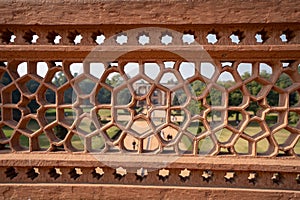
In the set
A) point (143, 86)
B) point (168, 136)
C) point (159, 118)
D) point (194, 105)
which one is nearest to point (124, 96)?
point (143, 86)

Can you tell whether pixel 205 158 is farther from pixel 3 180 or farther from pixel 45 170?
pixel 3 180

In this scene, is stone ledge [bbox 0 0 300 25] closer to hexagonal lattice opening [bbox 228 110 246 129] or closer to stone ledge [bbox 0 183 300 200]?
hexagonal lattice opening [bbox 228 110 246 129]

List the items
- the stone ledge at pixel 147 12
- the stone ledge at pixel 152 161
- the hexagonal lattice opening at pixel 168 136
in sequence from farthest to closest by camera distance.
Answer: the hexagonal lattice opening at pixel 168 136 → the stone ledge at pixel 152 161 → the stone ledge at pixel 147 12

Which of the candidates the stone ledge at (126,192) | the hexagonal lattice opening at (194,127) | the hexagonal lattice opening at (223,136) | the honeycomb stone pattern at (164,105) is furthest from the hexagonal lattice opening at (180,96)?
the stone ledge at (126,192)

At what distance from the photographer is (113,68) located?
55.0 inches

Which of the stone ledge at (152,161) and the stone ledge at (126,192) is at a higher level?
the stone ledge at (152,161)

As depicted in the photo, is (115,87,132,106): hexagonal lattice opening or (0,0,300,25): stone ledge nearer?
(0,0,300,25): stone ledge

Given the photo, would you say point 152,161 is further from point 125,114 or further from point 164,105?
point 125,114

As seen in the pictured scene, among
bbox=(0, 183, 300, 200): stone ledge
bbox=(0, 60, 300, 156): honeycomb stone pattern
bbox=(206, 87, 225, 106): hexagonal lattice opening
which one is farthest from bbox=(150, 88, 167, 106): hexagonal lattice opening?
bbox=(0, 183, 300, 200): stone ledge

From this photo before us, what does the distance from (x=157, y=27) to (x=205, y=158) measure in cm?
88

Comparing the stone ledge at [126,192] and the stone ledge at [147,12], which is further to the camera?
the stone ledge at [126,192]

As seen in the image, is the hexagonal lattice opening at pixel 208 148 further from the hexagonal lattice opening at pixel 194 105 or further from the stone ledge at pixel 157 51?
the stone ledge at pixel 157 51

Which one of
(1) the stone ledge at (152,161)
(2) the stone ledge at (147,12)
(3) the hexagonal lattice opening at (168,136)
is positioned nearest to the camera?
(2) the stone ledge at (147,12)

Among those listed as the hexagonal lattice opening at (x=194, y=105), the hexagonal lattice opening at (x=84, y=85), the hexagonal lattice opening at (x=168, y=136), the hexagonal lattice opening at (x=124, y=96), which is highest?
the hexagonal lattice opening at (x=84, y=85)
